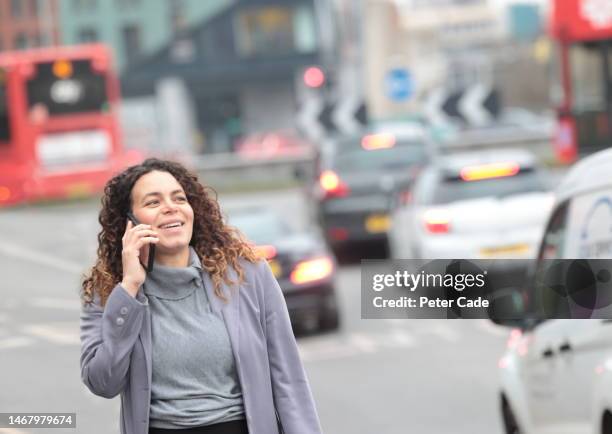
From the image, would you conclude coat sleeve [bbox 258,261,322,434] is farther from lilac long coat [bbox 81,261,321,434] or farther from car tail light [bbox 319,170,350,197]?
car tail light [bbox 319,170,350,197]

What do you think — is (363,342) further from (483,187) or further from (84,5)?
(84,5)

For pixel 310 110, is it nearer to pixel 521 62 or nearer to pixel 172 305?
pixel 172 305

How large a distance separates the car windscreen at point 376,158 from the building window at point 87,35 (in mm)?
42898

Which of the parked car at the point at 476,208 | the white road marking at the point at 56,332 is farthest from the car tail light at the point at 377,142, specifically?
the white road marking at the point at 56,332

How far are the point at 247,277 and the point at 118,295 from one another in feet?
1.25

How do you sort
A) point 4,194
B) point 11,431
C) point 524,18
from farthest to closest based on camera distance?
point 524,18 → point 4,194 → point 11,431

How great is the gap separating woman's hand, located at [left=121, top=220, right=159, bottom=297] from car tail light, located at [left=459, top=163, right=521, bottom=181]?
12942 mm

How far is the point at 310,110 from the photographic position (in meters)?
32.1

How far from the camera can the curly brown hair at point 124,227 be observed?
15.3 ft

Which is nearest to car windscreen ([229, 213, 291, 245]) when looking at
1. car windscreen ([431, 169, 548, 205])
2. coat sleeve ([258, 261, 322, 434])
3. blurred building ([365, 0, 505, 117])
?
car windscreen ([431, 169, 548, 205])

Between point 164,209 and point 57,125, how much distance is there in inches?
1225

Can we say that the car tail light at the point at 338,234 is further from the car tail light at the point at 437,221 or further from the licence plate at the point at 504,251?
the licence plate at the point at 504,251

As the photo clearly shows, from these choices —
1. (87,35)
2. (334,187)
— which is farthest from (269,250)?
(87,35)

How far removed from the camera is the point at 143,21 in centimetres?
8388
